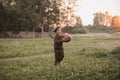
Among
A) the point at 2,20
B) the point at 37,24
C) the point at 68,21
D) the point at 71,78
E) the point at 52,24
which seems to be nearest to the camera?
the point at 71,78

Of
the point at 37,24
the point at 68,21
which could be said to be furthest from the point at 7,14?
the point at 68,21

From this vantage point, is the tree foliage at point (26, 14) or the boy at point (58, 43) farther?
the tree foliage at point (26, 14)

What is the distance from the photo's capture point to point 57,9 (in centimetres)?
7806

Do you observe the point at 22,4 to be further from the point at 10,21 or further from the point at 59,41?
the point at 59,41

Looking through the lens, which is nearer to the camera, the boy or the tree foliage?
the boy

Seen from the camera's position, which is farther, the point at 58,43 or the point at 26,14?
the point at 26,14

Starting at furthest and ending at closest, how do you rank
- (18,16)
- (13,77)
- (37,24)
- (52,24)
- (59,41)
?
(52,24) → (37,24) → (18,16) → (59,41) → (13,77)

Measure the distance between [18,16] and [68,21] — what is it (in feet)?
80.4

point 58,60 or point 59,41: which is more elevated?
point 59,41

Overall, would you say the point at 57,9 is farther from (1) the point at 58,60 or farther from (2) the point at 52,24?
(1) the point at 58,60

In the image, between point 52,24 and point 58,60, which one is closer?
point 58,60

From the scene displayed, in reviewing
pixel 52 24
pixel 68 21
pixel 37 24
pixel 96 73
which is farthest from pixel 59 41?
pixel 68 21

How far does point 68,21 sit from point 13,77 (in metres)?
76.4

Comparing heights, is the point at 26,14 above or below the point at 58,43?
above
